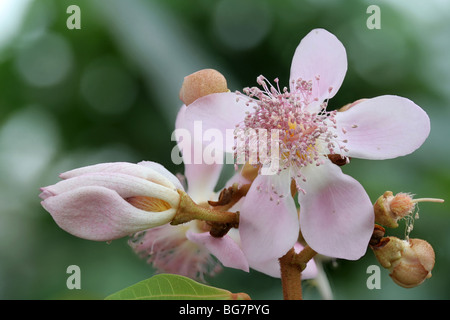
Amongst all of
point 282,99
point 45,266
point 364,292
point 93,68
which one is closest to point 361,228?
A: point 282,99

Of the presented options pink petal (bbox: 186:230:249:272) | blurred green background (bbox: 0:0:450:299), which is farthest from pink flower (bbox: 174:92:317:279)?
blurred green background (bbox: 0:0:450:299)

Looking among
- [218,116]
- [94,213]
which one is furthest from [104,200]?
[218,116]

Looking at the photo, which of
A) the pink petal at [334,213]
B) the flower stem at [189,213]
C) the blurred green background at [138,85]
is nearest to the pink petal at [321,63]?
the pink petal at [334,213]

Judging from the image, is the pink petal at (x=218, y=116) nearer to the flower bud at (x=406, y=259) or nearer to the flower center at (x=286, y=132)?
the flower center at (x=286, y=132)

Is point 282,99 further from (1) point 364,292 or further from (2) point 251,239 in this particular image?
(1) point 364,292

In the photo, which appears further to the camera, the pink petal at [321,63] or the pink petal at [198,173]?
the pink petal at [198,173]

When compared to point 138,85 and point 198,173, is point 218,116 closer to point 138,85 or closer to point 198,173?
point 198,173

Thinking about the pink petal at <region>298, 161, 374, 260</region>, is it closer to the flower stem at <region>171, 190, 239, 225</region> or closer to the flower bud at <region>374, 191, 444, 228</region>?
the flower bud at <region>374, 191, 444, 228</region>
